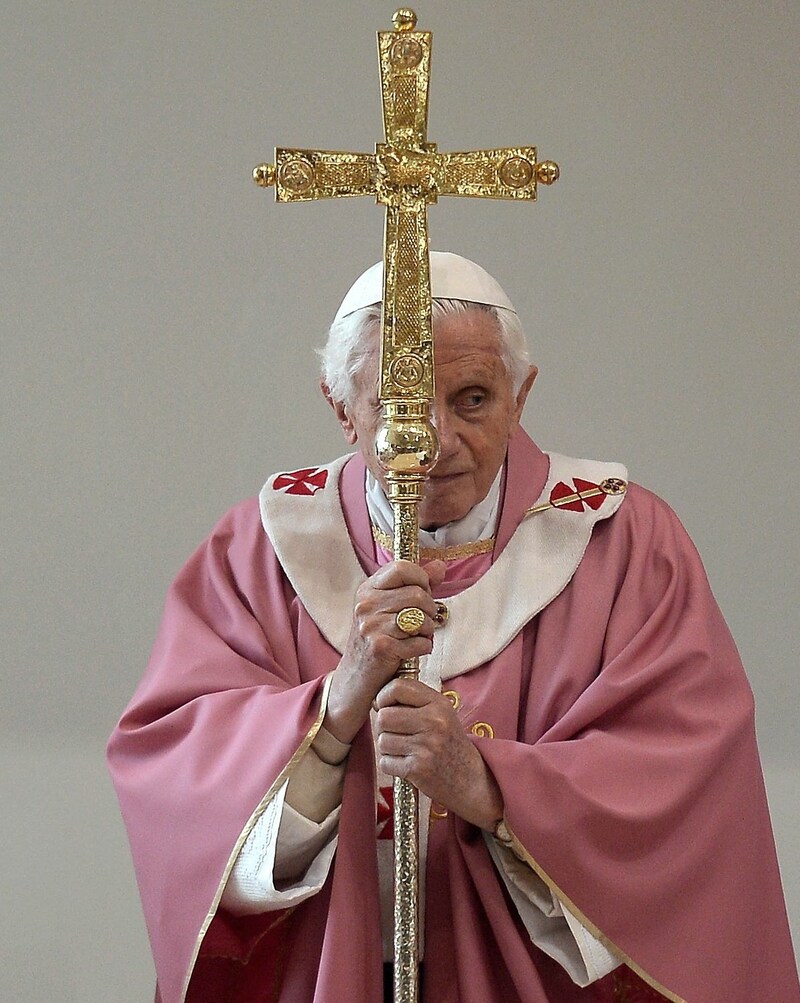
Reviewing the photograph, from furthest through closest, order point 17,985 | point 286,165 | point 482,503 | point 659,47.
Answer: point 659,47, point 17,985, point 482,503, point 286,165

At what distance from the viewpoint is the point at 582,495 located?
3393 millimetres

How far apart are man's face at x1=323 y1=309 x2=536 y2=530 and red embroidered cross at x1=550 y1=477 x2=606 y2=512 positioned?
0.66 ft

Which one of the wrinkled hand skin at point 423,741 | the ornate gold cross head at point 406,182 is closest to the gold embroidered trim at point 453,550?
the wrinkled hand skin at point 423,741

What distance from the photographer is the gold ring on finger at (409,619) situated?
2.73 m

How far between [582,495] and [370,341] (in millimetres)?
516

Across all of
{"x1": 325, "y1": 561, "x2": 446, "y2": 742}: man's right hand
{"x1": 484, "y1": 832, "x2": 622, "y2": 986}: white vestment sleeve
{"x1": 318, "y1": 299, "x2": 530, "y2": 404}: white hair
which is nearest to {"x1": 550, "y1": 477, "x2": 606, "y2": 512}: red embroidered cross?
{"x1": 318, "y1": 299, "x2": 530, "y2": 404}: white hair

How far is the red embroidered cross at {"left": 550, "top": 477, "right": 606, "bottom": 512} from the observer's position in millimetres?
3369

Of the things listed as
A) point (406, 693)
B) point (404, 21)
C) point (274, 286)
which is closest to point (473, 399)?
point (406, 693)

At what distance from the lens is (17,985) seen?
4695mm

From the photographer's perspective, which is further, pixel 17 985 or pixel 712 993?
pixel 17 985

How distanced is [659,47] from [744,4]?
0.84ft

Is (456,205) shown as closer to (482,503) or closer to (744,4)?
(744,4)

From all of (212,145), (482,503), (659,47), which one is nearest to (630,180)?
(659,47)

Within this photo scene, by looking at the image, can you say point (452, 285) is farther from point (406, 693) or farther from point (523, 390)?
point (406, 693)
